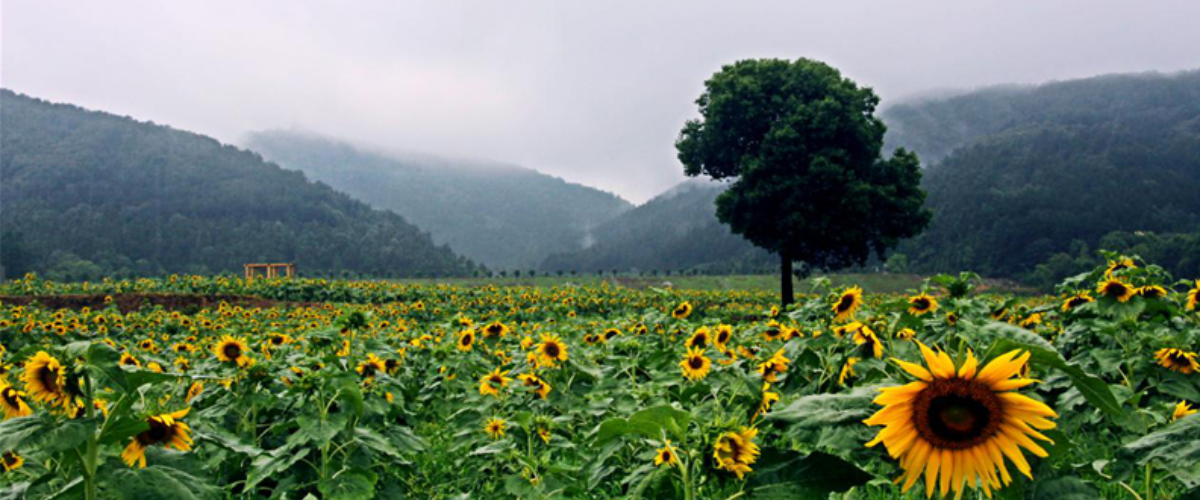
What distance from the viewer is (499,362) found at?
6.62 metres

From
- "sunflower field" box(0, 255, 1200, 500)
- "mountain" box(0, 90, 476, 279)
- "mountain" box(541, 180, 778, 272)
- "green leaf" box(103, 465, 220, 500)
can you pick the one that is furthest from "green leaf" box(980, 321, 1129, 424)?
"mountain" box(541, 180, 778, 272)

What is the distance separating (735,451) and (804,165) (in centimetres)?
2069

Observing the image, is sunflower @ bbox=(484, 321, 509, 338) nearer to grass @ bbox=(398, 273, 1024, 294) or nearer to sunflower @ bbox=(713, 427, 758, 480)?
sunflower @ bbox=(713, 427, 758, 480)

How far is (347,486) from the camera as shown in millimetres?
2893

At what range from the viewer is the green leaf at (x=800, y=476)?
1252 millimetres

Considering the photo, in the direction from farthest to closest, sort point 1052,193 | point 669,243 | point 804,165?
point 669,243, point 1052,193, point 804,165

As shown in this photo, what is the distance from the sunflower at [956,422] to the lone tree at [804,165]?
763 inches

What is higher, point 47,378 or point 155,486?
point 47,378

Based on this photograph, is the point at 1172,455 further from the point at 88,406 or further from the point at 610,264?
the point at 610,264

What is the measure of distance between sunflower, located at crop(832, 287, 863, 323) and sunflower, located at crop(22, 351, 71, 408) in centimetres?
340

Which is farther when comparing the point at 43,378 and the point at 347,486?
the point at 347,486

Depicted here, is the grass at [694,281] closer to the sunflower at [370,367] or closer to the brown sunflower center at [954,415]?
the sunflower at [370,367]

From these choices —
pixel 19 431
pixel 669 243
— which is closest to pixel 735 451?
pixel 19 431

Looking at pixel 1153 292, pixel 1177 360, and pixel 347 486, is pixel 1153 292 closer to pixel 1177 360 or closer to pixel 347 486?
pixel 1177 360
